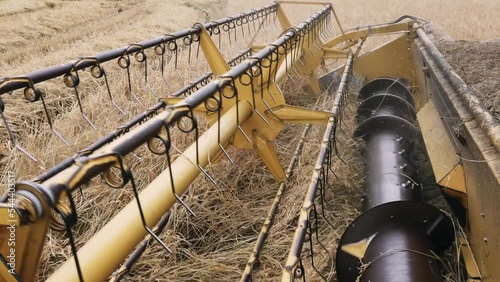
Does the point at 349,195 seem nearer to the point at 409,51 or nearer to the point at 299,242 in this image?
the point at 299,242

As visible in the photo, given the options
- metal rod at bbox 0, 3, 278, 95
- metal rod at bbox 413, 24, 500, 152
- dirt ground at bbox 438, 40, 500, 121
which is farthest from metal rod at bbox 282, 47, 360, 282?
metal rod at bbox 0, 3, 278, 95

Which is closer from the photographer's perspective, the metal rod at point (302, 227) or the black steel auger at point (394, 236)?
the metal rod at point (302, 227)

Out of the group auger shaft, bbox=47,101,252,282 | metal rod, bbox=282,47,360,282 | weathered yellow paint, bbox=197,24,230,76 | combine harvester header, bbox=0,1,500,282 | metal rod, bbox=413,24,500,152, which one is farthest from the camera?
weathered yellow paint, bbox=197,24,230,76

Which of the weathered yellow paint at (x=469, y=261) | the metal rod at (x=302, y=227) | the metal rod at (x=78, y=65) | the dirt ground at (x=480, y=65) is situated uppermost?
the metal rod at (x=78, y=65)

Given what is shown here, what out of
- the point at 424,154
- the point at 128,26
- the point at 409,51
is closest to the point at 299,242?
the point at 424,154

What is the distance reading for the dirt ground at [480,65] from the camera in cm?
239

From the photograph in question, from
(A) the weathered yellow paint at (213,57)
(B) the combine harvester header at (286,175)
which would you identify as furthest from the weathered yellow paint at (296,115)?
(A) the weathered yellow paint at (213,57)

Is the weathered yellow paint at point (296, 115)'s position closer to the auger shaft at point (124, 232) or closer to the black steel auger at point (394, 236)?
the black steel auger at point (394, 236)

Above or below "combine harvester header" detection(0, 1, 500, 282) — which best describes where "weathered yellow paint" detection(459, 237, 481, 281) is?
below

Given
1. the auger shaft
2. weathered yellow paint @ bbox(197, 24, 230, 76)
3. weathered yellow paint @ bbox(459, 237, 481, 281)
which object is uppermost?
weathered yellow paint @ bbox(197, 24, 230, 76)

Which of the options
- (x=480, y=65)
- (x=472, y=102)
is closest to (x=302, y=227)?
(x=472, y=102)

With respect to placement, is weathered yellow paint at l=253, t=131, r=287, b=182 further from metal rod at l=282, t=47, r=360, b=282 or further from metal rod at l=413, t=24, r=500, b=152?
metal rod at l=413, t=24, r=500, b=152

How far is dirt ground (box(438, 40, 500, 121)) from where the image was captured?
239 cm

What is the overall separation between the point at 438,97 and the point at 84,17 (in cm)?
896
